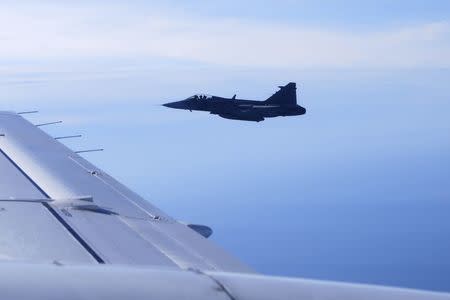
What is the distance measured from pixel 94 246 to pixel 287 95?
69.7 feet

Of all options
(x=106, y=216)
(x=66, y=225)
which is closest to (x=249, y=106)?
(x=106, y=216)

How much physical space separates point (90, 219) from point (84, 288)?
3.17 meters

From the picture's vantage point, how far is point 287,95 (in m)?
25.4

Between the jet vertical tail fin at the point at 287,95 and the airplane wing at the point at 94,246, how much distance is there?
15782 millimetres

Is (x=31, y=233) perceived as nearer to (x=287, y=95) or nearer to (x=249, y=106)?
(x=287, y=95)

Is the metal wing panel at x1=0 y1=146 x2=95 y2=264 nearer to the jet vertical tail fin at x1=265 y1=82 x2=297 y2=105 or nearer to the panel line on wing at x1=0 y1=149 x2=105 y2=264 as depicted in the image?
the panel line on wing at x1=0 y1=149 x2=105 y2=264

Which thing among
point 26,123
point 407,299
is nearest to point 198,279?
point 407,299

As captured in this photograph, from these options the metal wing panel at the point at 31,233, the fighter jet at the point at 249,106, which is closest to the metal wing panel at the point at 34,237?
the metal wing panel at the point at 31,233

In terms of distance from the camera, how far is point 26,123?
966cm

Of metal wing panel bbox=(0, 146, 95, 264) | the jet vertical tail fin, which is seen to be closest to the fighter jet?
the jet vertical tail fin

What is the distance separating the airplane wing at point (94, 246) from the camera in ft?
7.32

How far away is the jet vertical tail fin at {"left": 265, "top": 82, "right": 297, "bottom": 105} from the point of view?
995 inches

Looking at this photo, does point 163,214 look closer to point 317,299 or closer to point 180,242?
point 180,242

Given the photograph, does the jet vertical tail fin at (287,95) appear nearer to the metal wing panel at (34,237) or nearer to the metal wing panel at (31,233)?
the metal wing panel at (31,233)
